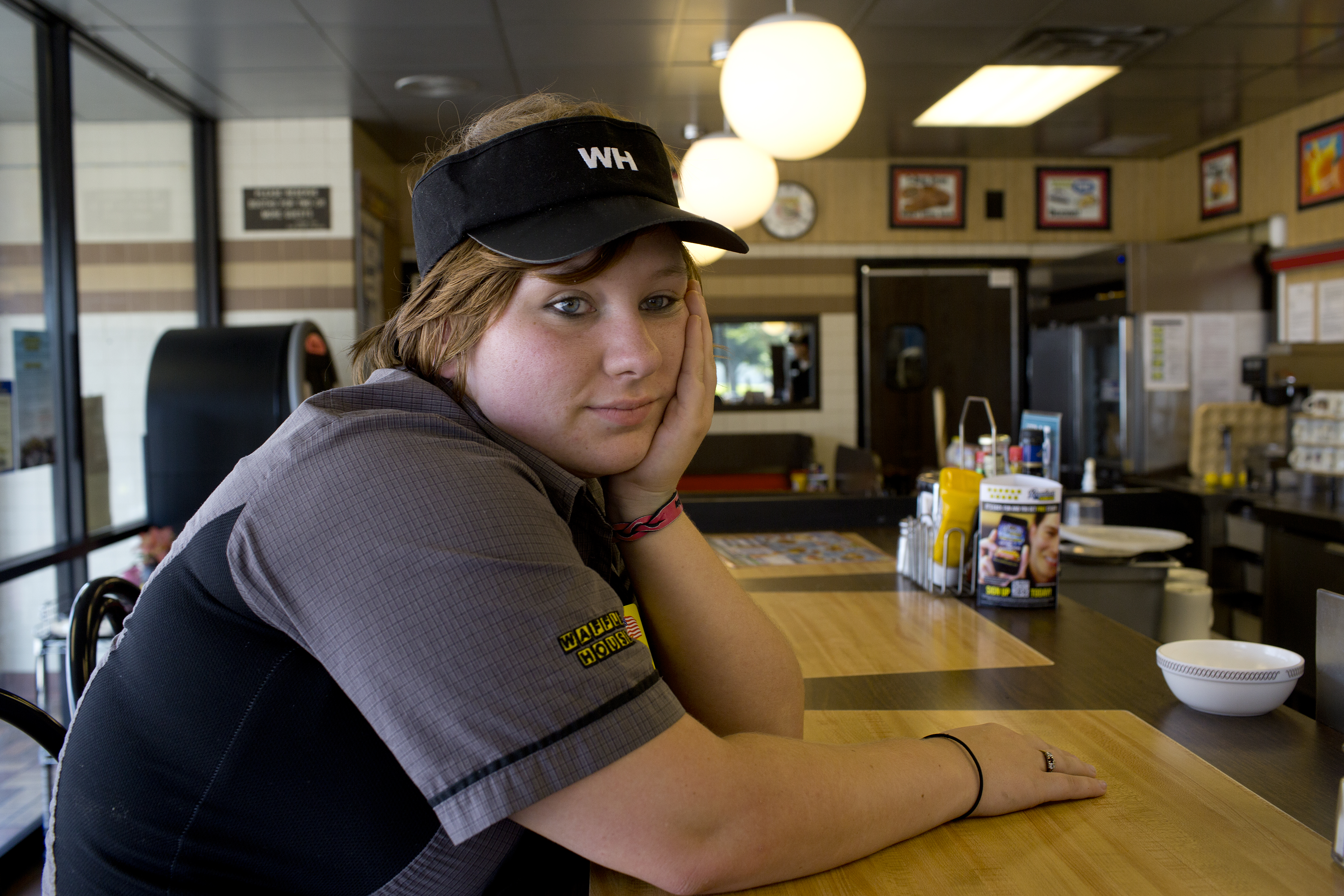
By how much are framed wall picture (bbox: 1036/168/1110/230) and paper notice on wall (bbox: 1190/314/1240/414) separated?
1534 millimetres

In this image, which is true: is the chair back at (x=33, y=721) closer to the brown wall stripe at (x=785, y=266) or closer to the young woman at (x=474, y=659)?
the young woman at (x=474, y=659)

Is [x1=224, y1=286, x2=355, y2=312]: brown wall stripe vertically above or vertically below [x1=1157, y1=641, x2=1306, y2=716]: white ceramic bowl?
above

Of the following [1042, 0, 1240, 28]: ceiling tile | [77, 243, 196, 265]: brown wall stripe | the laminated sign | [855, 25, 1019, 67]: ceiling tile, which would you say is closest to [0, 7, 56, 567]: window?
[77, 243, 196, 265]: brown wall stripe

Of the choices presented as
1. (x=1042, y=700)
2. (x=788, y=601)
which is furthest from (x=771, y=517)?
(x=1042, y=700)

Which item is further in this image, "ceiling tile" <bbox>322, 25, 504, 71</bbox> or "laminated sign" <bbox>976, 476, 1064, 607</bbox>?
"ceiling tile" <bbox>322, 25, 504, 71</bbox>

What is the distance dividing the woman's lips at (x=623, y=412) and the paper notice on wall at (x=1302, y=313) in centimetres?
503

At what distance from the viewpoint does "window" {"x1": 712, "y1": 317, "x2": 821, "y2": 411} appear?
6348 mm

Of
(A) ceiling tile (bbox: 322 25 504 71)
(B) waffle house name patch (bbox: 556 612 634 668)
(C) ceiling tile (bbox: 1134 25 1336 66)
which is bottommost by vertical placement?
(B) waffle house name patch (bbox: 556 612 634 668)

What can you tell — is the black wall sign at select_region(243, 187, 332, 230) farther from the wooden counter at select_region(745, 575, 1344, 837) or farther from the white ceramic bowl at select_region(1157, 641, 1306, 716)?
the white ceramic bowl at select_region(1157, 641, 1306, 716)

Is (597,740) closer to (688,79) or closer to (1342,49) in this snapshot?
(688,79)

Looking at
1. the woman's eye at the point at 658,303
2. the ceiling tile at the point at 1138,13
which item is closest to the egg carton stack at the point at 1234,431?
the ceiling tile at the point at 1138,13

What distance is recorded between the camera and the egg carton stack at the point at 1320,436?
3805mm

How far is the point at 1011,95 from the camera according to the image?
15.5 ft

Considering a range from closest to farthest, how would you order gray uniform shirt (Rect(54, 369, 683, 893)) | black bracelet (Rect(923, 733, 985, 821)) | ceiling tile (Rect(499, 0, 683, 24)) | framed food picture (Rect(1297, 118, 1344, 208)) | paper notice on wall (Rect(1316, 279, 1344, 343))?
gray uniform shirt (Rect(54, 369, 683, 893))
black bracelet (Rect(923, 733, 985, 821))
ceiling tile (Rect(499, 0, 683, 24))
paper notice on wall (Rect(1316, 279, 1344, 343))
framed food picture (Rect(1297, 118, 1344, 208))
